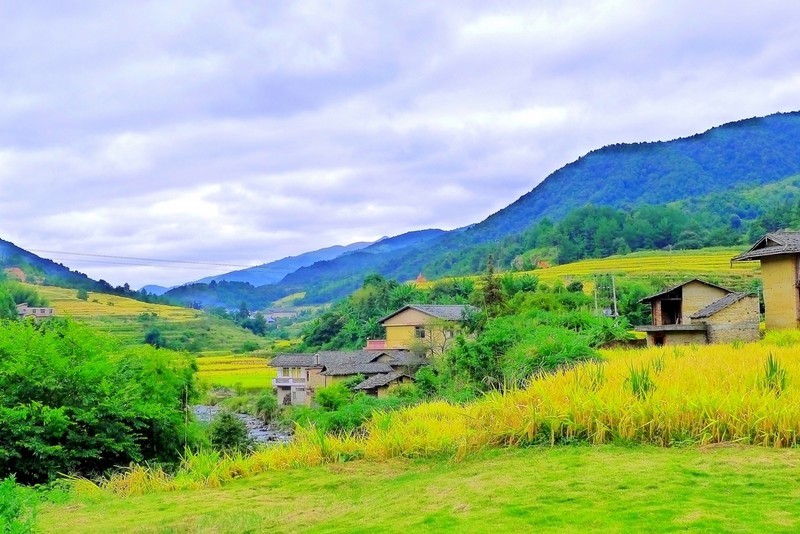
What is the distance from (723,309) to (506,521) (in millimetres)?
22411

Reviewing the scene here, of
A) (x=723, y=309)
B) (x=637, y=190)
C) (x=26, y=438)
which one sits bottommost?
(x=26, y=438)

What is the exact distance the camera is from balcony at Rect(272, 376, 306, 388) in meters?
49.5

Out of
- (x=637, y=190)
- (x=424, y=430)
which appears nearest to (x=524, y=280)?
(x=424, y=430)

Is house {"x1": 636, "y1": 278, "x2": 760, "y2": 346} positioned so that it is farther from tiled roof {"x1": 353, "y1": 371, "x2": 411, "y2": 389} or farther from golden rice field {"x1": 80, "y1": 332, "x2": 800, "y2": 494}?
golden rice field {"x1": 80, "y1": 332, "x2": 800, "y2": 494}

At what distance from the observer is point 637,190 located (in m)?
179

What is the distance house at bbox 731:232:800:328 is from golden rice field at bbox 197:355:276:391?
3636cm

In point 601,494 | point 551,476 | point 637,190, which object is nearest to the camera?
point 601,494

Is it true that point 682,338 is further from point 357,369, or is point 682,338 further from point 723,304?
point 357,369

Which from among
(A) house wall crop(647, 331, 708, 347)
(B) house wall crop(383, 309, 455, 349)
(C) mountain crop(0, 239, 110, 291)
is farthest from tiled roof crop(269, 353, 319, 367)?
(C) mountain crop(0, 239, 110, 291)

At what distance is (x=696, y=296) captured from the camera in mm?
33219

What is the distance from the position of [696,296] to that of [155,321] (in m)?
62.7

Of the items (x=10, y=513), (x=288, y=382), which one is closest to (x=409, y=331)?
(x=288, y=382)

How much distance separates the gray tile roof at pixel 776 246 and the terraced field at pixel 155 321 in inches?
2141

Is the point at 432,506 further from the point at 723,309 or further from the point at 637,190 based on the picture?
the point at 637,190
